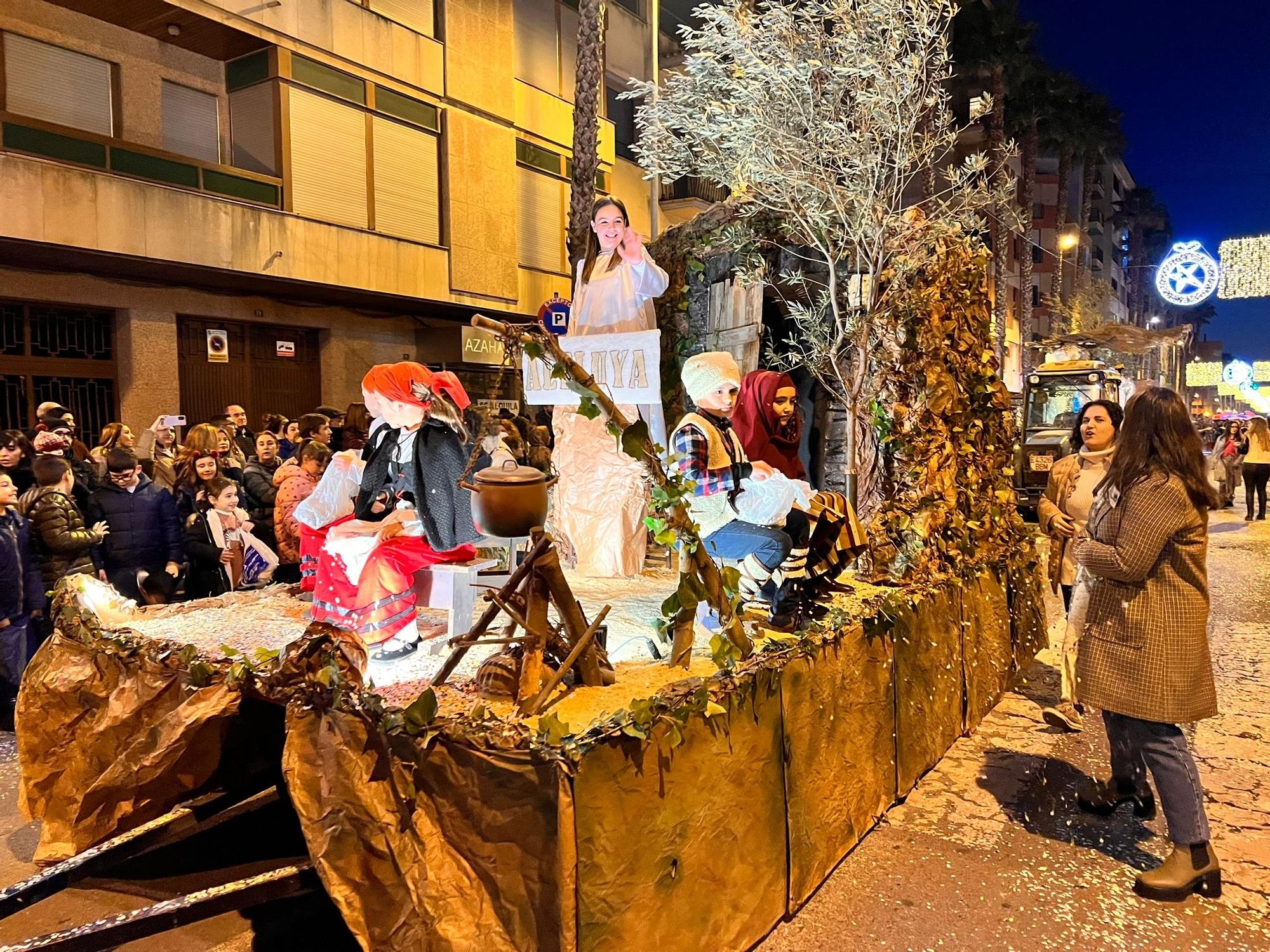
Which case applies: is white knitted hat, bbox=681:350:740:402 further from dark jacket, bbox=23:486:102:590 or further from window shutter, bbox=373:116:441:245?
window shutter, bbox=373:116:441:245

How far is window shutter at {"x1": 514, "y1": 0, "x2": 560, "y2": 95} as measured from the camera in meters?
15.3

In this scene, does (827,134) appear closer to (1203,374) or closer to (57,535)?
(57,535)

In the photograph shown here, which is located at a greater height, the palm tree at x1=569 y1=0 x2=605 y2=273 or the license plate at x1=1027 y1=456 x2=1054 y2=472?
the palm tree at x1=569 y1=0 x2=605 y2=273

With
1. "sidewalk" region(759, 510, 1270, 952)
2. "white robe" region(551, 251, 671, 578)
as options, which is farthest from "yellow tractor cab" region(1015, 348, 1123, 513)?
"white robe" region(551, 251, 671, 578)

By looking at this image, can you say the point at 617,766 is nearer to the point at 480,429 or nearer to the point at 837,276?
the point at 480,429

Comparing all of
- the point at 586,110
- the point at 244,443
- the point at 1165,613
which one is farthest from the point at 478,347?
the point at 1165,613

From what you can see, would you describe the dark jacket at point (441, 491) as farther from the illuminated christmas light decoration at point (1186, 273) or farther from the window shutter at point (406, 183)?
the illuminated christmas light decoration at point (1186, 273)

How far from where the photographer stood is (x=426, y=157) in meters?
13.7

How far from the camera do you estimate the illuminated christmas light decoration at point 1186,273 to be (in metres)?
16.5

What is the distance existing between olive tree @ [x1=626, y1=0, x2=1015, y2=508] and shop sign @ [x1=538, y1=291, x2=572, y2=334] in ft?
5.81

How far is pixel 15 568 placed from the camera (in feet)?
15.4

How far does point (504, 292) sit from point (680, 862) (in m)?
13.7

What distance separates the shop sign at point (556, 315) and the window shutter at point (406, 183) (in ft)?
26.4

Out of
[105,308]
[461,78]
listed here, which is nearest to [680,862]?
A: [105,308]
